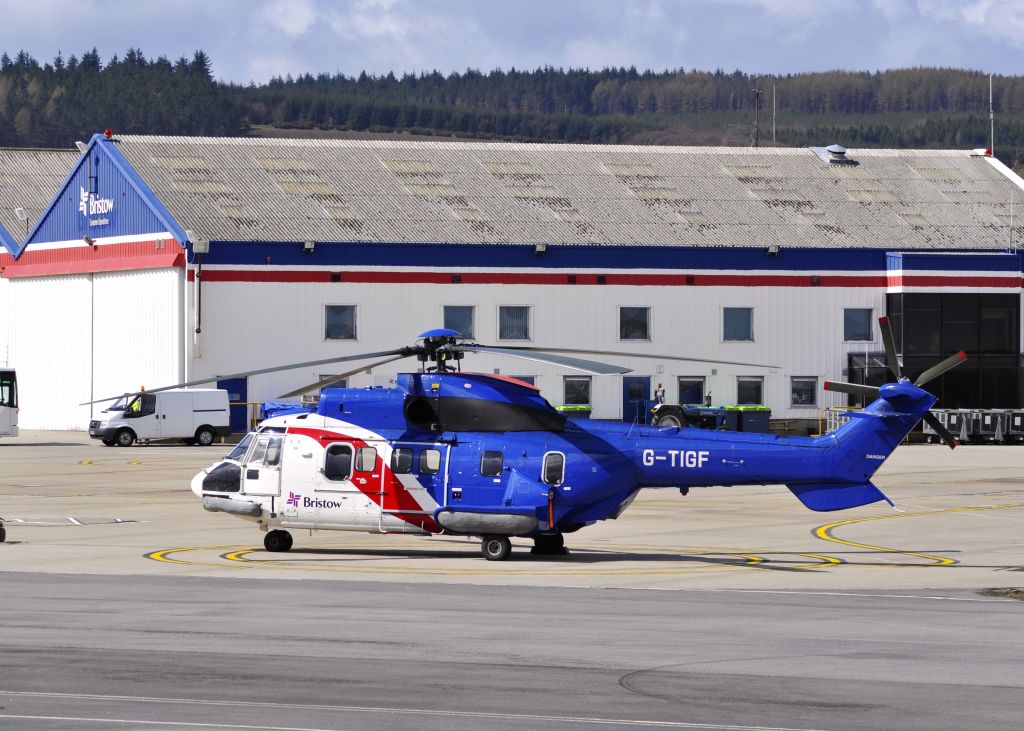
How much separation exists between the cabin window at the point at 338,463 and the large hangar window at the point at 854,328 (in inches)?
1973

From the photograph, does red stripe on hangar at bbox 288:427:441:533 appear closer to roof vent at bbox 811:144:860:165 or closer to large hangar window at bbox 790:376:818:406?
large hangar window at bbox 790:376:818:406

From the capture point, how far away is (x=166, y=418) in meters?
63.8

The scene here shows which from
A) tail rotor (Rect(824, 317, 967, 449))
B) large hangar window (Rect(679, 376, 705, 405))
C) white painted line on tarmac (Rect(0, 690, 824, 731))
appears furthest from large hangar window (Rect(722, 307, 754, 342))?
white painted line on tarmac (Rect(0, 690, 824, 731))

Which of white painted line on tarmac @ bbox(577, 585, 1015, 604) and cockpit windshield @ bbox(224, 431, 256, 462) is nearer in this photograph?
white painted line on tarmac @ bbox(577, 585, 1015, 604)

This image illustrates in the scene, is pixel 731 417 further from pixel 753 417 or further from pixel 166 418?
pixel 166 418

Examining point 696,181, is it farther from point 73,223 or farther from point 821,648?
point 821,648

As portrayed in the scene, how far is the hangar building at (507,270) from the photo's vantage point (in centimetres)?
6750

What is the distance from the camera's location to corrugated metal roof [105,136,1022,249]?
69.8 meters

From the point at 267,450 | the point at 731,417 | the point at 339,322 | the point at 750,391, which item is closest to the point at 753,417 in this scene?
the point at 731,417

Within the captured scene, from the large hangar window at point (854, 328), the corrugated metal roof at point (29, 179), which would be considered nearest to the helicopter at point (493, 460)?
the large hangar window at point (854, 328)

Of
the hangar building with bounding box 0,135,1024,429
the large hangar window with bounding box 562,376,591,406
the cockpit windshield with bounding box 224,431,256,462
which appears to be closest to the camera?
the cockpit windshield with bounding box 224,431,256,462

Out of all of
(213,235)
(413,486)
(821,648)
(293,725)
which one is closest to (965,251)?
(213,235)

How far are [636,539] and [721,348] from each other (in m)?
42.0

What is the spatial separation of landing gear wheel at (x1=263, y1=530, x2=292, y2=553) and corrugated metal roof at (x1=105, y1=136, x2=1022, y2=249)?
3996cm
